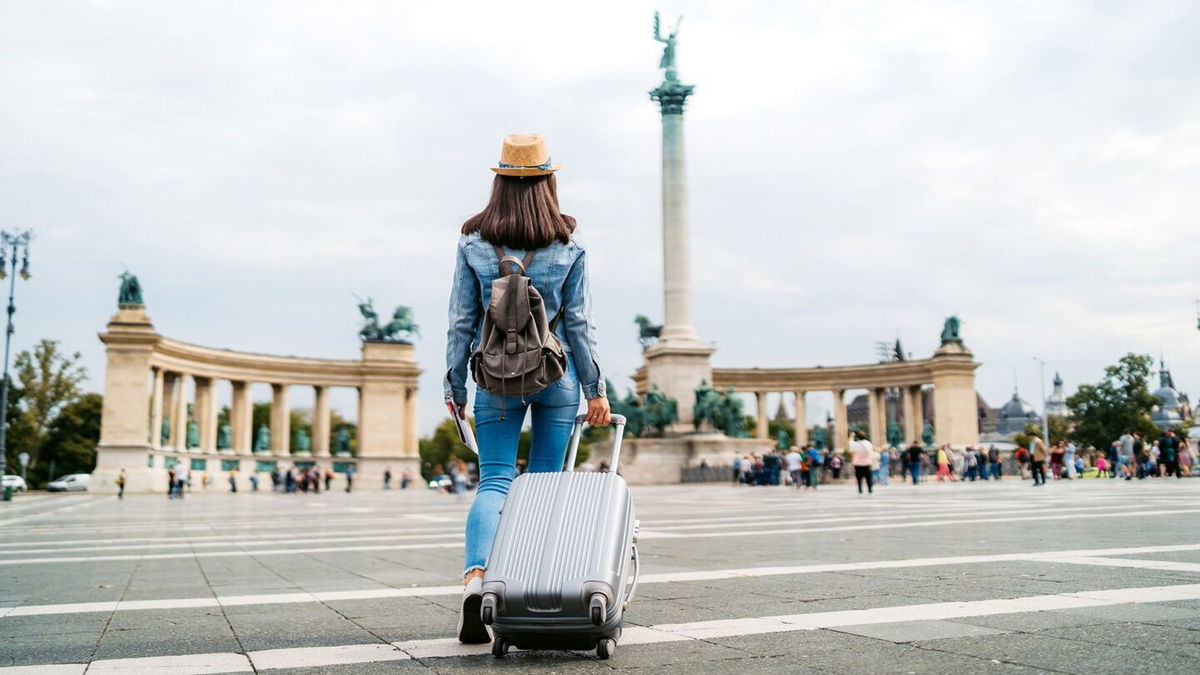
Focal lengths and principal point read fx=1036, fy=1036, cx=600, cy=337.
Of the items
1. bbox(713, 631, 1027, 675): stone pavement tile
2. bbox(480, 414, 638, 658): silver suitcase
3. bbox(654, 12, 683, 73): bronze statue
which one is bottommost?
bbox(713, 631, 1027, 675): stone pavement tile

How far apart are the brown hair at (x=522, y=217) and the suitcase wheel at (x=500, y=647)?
191 cm

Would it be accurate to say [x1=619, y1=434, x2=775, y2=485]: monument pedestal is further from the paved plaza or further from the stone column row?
the stone column row

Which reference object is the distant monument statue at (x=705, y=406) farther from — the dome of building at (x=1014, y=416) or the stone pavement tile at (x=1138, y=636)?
the dome of building at (x=1014, y=416)

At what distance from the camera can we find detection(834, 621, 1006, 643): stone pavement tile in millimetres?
4633

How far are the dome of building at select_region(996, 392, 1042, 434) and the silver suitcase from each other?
17608cm

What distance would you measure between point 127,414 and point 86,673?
233 feet

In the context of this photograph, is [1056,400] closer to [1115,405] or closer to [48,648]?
[1115,405]

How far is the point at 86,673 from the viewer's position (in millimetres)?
4297

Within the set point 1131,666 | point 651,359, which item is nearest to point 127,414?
point 651,359

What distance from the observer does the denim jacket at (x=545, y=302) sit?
5.18 meters

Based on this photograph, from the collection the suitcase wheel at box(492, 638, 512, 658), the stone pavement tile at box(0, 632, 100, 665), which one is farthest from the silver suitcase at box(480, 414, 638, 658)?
the stone pavement tile at box(0, 632, 100, 665)

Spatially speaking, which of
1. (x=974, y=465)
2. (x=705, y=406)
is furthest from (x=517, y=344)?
(x=974, y=465)

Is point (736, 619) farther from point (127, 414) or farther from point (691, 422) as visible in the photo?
point (127, 414)

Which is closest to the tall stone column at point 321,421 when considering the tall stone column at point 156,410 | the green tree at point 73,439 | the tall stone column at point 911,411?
the tall stone column at point 156,410
